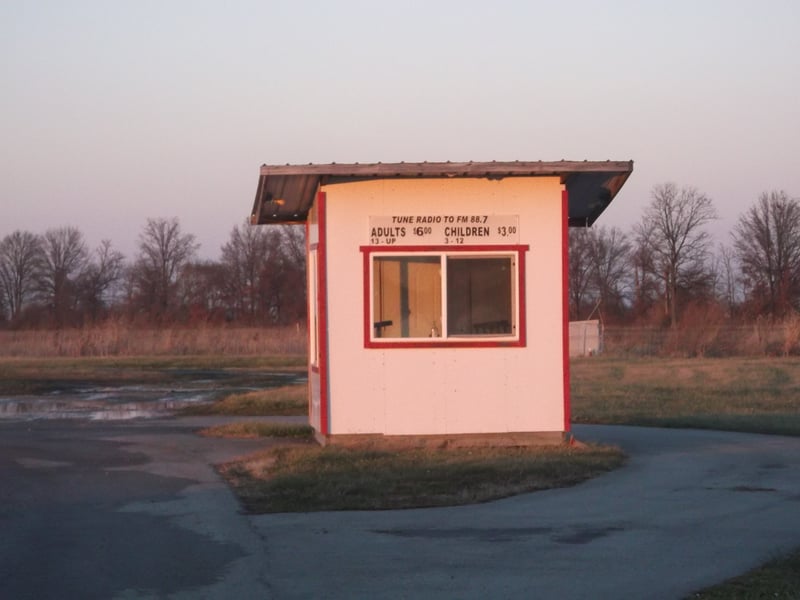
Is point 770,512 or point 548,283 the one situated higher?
point 548,283

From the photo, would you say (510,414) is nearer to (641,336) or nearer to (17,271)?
(641,336)

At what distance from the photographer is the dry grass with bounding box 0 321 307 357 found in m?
42.4

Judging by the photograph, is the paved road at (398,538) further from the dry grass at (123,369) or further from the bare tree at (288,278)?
the bare tree at (288,278)

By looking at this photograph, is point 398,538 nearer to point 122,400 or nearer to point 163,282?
point 122,400

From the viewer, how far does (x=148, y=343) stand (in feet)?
142

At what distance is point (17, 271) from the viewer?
85.0 meters

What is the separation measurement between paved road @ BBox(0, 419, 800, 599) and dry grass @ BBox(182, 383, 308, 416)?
837 cm

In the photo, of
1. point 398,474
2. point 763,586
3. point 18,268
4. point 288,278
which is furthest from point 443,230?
point 18,268

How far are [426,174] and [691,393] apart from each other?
44.5 ft

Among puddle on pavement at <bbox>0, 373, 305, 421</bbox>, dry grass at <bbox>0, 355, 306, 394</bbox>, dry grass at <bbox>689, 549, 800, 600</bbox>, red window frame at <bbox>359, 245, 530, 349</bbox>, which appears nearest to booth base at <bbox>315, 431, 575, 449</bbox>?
red window frame at <bbox>359, 245, 530, 349</bbox>

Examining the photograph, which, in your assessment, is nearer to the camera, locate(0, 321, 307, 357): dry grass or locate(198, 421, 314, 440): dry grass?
locate(198, 421, 314, 440): dry grass

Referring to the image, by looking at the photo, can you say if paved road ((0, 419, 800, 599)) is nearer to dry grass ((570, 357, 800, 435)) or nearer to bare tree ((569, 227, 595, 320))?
dry grass ((570, 357, 800, 435))

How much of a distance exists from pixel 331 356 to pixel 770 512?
5925mm

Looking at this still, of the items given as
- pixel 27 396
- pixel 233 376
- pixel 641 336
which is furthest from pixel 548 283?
pixel 641 336
